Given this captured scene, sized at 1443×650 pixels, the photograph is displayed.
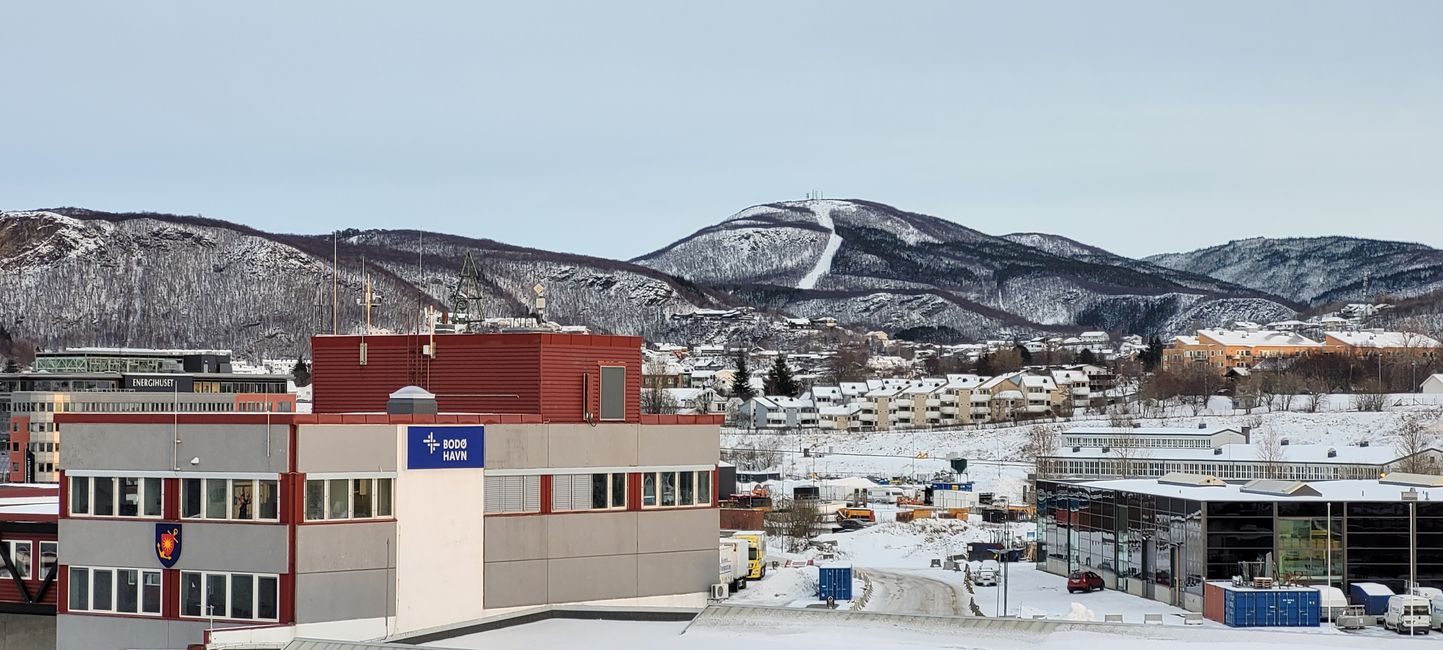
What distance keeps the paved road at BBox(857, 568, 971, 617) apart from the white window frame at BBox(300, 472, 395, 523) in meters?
24.7

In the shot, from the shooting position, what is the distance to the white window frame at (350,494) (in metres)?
35.0

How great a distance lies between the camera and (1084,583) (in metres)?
65.1

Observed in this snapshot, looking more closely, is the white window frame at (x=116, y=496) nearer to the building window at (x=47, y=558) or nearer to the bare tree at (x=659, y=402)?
the building window at (x=47, y=558)

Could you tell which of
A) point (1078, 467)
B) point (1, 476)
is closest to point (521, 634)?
point (1078, 467)

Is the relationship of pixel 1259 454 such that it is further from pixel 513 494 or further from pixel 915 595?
pixel 513 494

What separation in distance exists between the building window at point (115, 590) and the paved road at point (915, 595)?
1084 inches

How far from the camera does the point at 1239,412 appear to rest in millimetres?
163500

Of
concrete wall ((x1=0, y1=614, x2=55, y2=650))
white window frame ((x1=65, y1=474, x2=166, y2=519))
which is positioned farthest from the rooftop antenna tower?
concrete wall ((x1=0, y1=614, x2=55, y2=650))

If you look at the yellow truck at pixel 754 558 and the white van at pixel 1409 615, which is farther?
the yellow truck at pixel 754 558

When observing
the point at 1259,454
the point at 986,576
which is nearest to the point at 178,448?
the point at 986,576

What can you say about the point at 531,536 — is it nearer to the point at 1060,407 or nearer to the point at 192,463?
the point at 192,463

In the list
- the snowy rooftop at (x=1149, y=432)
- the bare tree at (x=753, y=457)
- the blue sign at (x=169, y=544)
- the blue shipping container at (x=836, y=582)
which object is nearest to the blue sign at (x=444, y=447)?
the blue sign at (x=169, y=544)

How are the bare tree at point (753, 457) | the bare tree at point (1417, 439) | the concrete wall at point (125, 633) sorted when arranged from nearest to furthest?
the concrete wall at point (125, 633), the bare tree at point (1417, 439), the bare tree at point (753, 457)

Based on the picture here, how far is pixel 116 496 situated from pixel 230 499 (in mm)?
3028
